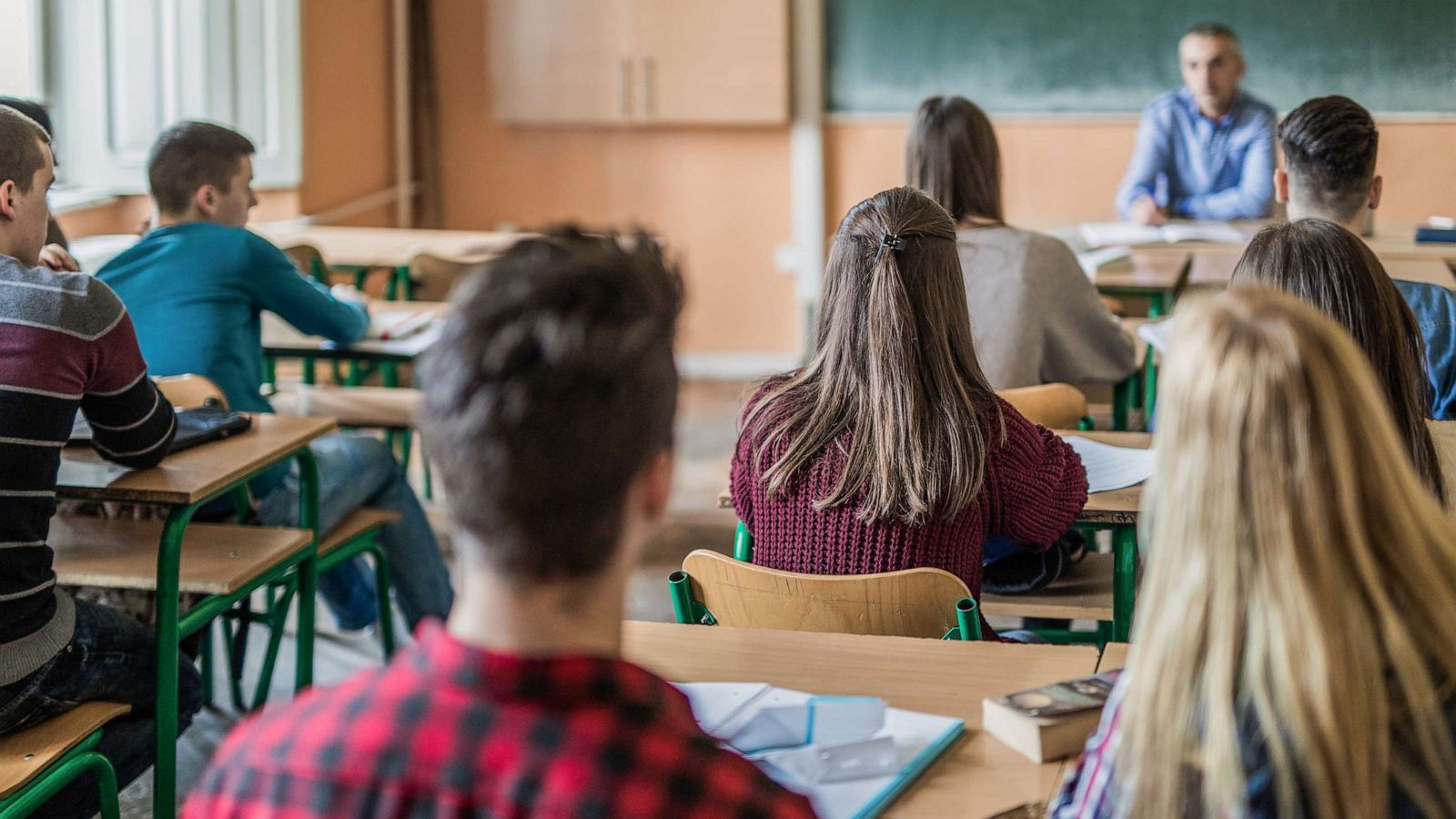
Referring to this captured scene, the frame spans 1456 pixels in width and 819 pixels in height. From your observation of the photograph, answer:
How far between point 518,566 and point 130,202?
466cm

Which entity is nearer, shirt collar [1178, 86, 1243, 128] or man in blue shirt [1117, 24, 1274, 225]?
man in blue shirt [1117, 24, 1274, 225]

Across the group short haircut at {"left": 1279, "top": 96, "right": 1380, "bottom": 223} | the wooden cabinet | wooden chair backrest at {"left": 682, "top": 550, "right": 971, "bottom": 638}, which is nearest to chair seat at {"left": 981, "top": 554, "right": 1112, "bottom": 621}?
wooden chair backrest at {"left": 682, "top": 550, "right": 971, "bottom": 638}

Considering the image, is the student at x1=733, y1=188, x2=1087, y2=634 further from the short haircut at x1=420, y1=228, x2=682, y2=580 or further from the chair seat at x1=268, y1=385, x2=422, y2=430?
the chair seat at x1=268, y1=385, x2=422, y2=430

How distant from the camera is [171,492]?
2297mm

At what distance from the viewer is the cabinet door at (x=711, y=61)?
20.8ft

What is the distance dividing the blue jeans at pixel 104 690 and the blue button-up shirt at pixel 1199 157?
3390 mm

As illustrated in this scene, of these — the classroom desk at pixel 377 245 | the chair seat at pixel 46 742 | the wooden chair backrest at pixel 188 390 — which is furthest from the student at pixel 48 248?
the classroom desk at pixel 377 245

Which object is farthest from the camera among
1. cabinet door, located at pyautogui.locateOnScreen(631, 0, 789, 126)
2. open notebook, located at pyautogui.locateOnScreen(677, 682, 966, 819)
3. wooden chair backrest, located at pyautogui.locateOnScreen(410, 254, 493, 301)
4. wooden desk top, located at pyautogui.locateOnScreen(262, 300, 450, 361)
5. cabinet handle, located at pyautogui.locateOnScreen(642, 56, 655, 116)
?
cabinet handle, located at pyautogui.locateOnScreen(642, 56, 655, 116)

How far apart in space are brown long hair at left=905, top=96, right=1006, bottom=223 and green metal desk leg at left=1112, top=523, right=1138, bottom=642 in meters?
0.95

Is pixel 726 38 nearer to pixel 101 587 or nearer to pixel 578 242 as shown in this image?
pixel 101 587

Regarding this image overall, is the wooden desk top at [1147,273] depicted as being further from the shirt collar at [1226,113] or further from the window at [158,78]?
the window at [158,78]

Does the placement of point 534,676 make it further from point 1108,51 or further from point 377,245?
point 1108,51

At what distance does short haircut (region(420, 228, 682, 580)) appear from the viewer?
35.1 inches

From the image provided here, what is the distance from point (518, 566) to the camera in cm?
92
